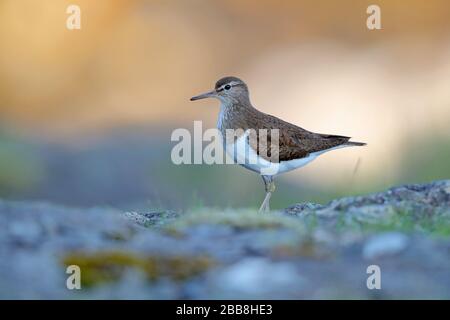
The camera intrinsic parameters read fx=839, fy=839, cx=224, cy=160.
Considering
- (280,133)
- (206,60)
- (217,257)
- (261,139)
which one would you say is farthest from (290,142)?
(206,60)

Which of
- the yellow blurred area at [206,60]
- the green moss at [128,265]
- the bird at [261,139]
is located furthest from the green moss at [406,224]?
the yellow blurred area at [206,60]

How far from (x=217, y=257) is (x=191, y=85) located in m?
23.0

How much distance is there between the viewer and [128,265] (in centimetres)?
654

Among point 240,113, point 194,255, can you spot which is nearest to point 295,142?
point 240,113

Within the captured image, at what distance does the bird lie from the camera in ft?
35.6

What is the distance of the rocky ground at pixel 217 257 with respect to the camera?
624cm

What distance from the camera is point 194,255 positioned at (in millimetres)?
6695

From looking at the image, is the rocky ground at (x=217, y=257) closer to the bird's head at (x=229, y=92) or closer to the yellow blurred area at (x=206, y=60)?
the bird's head at (x=229, y=92)

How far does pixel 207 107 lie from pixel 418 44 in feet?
26.6

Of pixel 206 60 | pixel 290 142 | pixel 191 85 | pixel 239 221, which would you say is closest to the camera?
pixel 239 221

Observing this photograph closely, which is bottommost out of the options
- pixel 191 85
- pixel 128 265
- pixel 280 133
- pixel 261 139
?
pixel 128 265

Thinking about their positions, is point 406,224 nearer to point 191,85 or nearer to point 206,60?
point 191,85

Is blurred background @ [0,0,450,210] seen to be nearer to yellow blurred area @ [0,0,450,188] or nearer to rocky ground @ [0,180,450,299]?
yellow blurred area @ [0,0,450,188]

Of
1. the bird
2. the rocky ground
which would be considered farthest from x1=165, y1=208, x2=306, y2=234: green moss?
the bird
